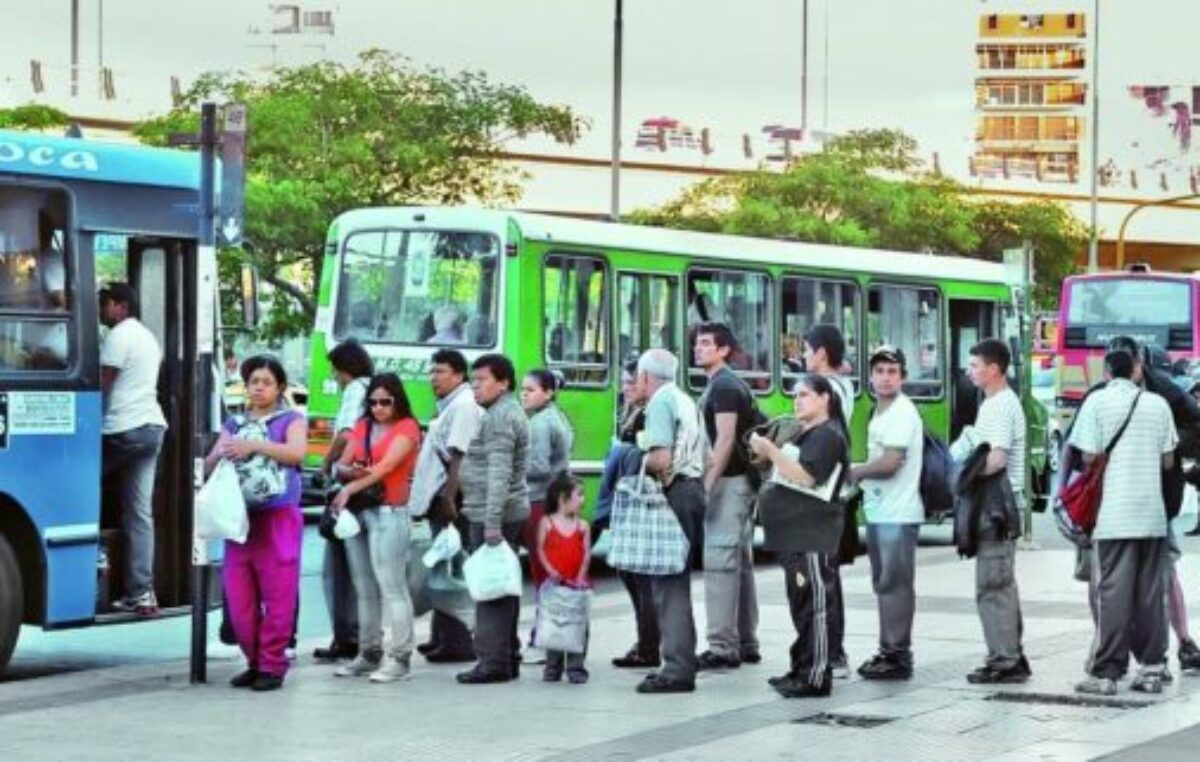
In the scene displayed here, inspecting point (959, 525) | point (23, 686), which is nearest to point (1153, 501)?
point (959, 525)

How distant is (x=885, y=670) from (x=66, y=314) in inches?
176

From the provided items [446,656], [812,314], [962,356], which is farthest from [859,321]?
[446,656]

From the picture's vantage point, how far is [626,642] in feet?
50.9

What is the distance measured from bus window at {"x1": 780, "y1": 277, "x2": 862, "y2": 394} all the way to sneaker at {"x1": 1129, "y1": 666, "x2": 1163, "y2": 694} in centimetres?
1054

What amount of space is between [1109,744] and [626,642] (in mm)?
4616

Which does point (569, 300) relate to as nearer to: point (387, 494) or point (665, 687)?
point (387, 494)

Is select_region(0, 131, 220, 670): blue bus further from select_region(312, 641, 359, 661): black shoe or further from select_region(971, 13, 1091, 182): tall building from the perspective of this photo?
select_region(971, 13, 1091, 182): tall building

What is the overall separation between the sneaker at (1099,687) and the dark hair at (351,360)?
3943 millimetres

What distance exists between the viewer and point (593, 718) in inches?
476

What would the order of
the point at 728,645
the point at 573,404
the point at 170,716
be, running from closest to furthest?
the point at 170,716, the point at 728,645, the point at 573,404

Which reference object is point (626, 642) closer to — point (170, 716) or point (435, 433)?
point (435, 433)

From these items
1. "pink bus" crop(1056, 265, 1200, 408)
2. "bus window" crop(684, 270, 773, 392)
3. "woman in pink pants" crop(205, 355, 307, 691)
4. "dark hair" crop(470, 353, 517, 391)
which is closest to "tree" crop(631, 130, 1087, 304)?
"pink bus" crop(1056, 265, 1200, 408)

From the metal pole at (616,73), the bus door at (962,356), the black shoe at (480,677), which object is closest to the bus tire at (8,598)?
the black shoe at (480,677)

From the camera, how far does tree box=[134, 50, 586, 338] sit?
145ft
